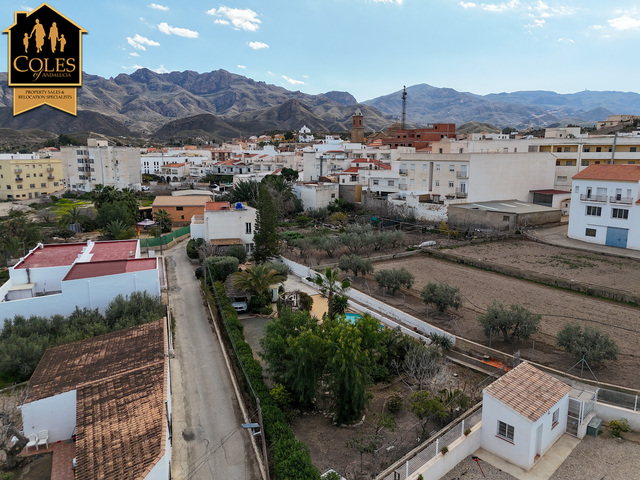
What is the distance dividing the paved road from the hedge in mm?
902

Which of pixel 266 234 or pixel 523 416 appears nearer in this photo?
pixel 523 416

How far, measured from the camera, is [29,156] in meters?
76.8

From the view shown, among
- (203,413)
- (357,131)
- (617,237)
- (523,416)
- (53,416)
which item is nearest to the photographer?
(523,416)

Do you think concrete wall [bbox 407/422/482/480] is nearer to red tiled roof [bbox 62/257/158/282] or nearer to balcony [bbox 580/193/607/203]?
red tiled roof [bbox 62/257/158/282]

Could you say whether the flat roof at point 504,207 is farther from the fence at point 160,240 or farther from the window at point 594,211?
the fence at point 160,240

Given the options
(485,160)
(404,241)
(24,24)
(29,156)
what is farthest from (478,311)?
Result: (29,156)

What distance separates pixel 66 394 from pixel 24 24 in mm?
12446

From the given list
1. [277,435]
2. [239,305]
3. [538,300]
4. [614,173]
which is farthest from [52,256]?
[614,173]

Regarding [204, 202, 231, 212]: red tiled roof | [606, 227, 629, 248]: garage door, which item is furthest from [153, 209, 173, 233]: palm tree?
[606, 227, 629, 248]: garage door

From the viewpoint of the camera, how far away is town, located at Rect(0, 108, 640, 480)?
37.6 feet

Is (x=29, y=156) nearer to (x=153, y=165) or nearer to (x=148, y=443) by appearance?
(x=153, y=165)

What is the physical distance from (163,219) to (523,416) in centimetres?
3532

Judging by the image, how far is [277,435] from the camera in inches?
456

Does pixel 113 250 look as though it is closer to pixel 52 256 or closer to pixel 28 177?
pixel 52 256
